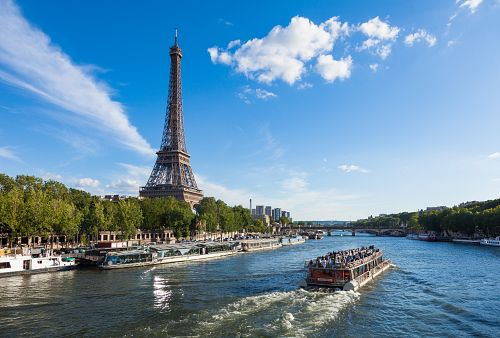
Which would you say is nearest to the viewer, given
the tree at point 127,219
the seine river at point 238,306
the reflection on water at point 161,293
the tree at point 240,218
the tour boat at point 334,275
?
the seine river at point 238,306

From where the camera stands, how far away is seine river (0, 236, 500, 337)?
3288 centimetres

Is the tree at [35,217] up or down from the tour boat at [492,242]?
up

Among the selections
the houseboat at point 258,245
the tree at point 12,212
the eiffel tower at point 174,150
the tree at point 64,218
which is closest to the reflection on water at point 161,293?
the tree at point 12,212

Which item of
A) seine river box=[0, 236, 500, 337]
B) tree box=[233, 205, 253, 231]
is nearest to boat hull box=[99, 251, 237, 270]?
seine river box=[0, 236, 500, 337]

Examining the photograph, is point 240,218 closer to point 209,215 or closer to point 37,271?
point 209,215

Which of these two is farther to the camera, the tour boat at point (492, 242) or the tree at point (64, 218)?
the tour boat at point (492, 242)

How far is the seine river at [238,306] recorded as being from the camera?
32875 millimetres

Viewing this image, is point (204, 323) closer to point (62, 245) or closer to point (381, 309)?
point (381, 309)

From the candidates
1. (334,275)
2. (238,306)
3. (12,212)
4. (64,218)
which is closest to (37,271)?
(12,212)

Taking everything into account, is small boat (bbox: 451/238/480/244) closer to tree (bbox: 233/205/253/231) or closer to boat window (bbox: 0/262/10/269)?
tree (bbox: 233/205/253/231)

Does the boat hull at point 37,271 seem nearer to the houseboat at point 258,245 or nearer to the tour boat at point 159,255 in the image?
the tour boat at point 159,255

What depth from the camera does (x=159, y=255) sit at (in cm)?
7812

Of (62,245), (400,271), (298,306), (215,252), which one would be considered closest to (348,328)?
(298,306)

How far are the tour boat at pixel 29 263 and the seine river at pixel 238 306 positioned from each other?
315 centimetres
